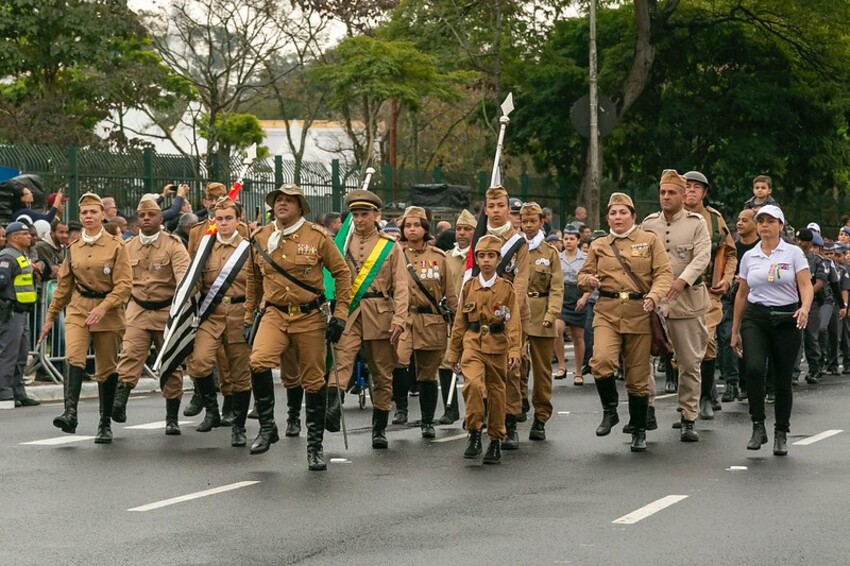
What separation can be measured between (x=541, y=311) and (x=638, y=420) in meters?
1.63

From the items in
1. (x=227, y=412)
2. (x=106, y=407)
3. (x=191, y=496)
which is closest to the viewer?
(x=191, y=496)

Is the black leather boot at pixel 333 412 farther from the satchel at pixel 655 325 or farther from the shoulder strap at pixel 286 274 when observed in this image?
the satchel at pixel 655 325

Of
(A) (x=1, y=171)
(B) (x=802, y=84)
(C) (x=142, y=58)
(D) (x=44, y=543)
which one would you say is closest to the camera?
(D) (x=44, y=543)

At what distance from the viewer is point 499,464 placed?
1216 cm

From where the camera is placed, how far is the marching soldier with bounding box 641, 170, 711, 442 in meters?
13.6

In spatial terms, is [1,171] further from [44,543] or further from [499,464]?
[44,543]

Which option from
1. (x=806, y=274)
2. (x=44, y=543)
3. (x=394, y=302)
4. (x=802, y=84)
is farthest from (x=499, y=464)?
(x=802, y=84)

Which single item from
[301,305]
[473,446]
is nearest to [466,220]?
[473,446]

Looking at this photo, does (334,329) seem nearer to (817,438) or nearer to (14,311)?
(817,438)

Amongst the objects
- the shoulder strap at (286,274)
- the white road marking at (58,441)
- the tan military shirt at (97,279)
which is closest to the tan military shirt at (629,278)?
the shoulder strap at (286,274)

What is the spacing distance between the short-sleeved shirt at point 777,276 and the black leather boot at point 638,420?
116 cm

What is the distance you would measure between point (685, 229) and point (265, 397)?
3816 mm

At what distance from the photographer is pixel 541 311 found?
1420 cm

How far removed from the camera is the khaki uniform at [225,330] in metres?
13.8
